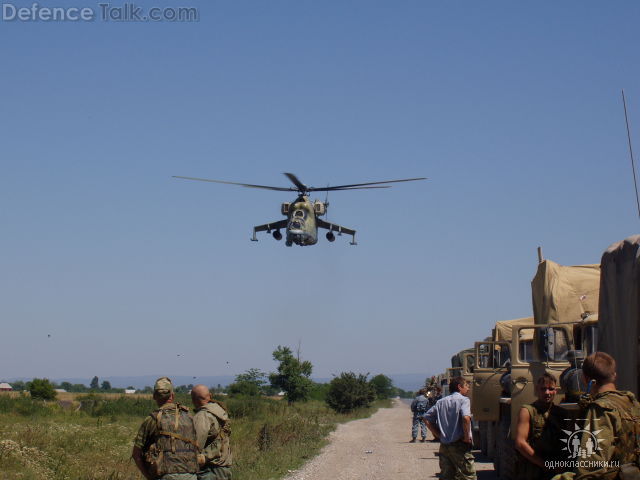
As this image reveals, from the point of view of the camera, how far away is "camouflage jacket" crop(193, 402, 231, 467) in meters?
8.08

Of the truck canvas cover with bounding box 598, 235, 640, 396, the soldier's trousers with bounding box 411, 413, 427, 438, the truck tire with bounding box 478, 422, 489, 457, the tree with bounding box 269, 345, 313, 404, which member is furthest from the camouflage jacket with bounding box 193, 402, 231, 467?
the tree with bounding box 269, 345, 313, 404

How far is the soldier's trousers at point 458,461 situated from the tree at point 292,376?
5402 cm

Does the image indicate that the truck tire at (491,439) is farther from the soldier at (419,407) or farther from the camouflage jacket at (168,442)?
the camouflage jacket at (168,442)

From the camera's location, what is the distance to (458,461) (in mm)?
9391

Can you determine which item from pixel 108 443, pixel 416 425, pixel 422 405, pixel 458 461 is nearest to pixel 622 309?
pixel 458 461

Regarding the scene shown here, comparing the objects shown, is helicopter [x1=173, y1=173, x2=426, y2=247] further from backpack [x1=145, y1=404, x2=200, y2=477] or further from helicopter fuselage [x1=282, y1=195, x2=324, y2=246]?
backpack [x1=145, y1=404, x2=200, y2=477]

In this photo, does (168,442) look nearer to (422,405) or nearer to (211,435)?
(211,435)

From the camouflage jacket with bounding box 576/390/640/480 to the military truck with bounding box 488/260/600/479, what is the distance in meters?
5.17

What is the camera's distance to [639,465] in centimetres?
479

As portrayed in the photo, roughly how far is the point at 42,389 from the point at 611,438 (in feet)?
231

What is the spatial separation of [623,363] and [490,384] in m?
7.25

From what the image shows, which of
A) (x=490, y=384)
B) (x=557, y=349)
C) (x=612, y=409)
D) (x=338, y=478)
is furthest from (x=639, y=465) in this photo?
(x=338, y=478)

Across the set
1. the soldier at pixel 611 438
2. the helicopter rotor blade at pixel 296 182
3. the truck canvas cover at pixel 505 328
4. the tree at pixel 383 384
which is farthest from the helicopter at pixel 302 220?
the tree at pixel 383 384

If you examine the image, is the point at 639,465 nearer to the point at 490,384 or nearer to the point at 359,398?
the point at 490,384
